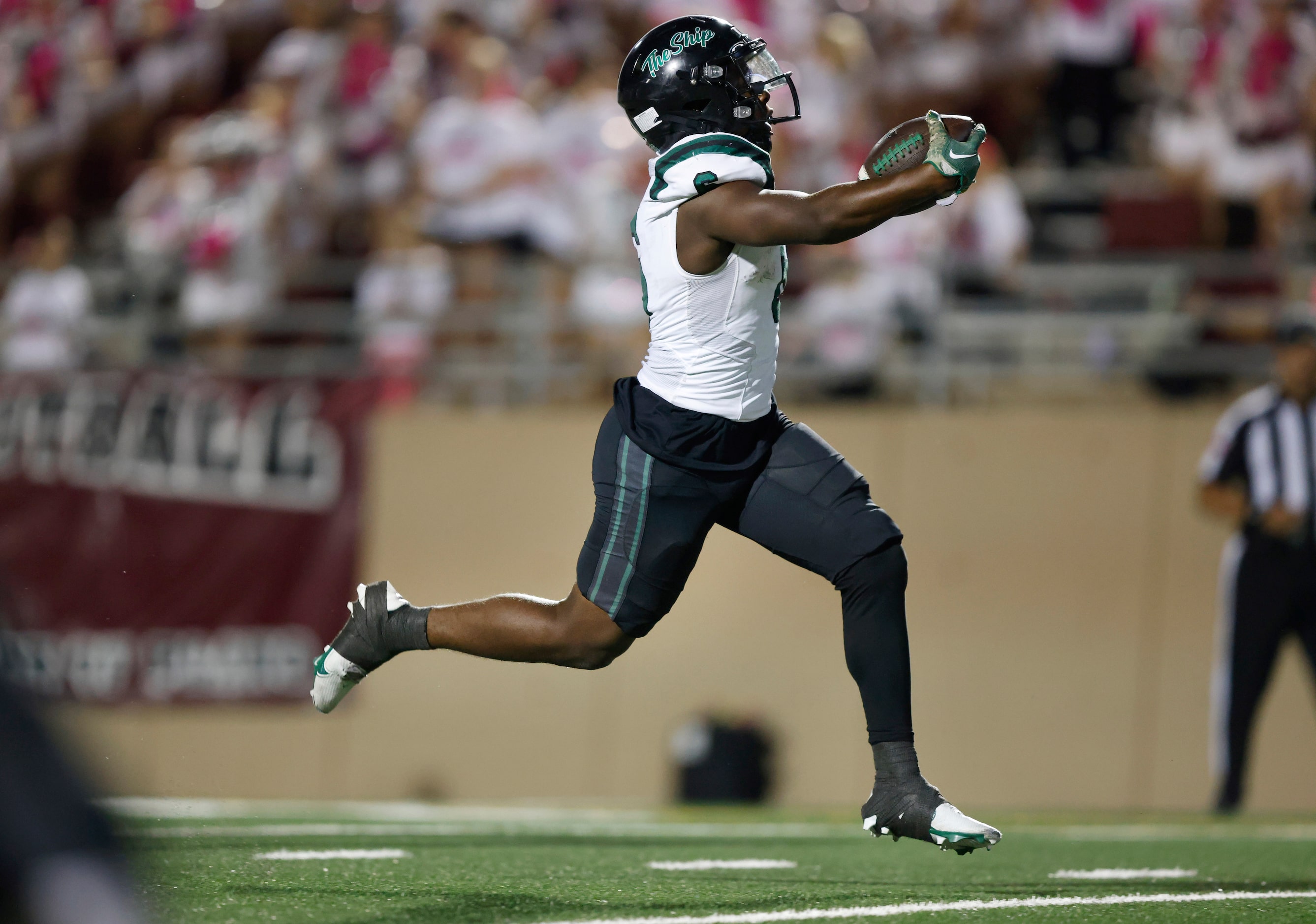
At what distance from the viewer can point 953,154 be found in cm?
327

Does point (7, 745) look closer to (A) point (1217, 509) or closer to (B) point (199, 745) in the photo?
(A) point (1217, 509)

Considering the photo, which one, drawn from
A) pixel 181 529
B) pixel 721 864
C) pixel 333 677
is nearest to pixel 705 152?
pixel 333 677

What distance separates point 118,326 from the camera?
9.00 metres

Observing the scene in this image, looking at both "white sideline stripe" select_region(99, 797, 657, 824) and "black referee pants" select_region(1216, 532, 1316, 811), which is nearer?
"white sideline stripe" select_region(99, 797, 657, 824)

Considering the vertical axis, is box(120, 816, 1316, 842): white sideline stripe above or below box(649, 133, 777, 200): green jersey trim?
below

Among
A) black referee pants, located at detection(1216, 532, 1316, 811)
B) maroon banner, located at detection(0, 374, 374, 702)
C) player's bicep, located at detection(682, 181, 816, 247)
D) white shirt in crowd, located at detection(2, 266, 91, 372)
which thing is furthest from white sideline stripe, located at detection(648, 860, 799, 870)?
white shirt in crowd, located at detection(2, 266, 91, 372)

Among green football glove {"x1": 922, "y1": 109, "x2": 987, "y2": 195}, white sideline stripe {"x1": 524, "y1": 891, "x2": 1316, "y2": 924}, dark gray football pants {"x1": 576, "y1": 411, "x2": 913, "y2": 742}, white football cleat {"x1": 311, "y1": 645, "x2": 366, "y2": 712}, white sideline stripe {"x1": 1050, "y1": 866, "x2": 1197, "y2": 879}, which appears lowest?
white sideline stripe {"x1": 1050, "y1": 866, "x2": 1197, "y2": 879}

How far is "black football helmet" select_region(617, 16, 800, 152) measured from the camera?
372cm

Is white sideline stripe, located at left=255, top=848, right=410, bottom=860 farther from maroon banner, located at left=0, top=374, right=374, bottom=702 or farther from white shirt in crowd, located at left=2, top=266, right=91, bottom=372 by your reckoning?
white shirt in crowd, located at left=2, top=266, right=91, bottom=372

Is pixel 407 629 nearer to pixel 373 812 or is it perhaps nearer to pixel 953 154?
pixel 953 154

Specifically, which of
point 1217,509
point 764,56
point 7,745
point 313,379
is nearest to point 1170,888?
point 764,56

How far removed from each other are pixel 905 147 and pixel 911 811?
1374 millimetres

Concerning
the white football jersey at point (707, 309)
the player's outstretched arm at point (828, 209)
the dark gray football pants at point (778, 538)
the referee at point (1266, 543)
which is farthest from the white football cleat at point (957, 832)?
the referee at point (1266, 543)

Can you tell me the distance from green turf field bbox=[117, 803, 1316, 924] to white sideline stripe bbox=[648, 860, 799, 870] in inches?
1.5
